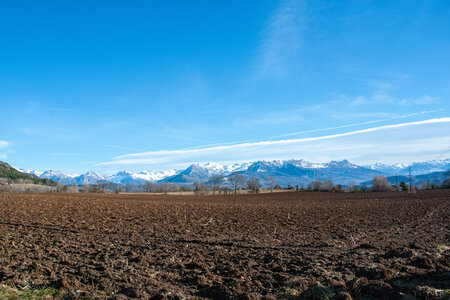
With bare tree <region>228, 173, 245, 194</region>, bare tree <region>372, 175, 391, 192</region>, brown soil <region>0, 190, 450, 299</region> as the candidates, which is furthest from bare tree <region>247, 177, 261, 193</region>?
brown soil <region>0, 190, 450, 299</region>

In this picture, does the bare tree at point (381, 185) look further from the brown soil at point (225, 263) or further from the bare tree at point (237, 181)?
the brown soil at point (225, 263)

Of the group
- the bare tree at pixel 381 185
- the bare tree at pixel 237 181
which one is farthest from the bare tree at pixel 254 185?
the bare tree at pixel 381 185

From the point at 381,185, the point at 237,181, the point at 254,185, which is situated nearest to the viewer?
the point at 381,185

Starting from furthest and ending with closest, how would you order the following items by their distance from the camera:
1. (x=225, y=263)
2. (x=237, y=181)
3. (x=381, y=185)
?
(x=237, y=181) → (x=381, y=185) → (x=225, y=263)

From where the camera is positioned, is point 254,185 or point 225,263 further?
point 254,185

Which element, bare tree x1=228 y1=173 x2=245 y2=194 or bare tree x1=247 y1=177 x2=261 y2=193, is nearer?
bare tree x1=247 y1=177 x2=261 y2=193

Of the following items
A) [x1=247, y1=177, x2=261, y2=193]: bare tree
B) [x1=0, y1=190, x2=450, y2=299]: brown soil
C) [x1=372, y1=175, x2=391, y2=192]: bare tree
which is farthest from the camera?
[x1=247, y1=177, x2=261, y2=193]: bare tree

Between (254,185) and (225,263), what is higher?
(254,185)

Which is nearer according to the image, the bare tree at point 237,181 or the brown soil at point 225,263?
the brown soil at point 225,263

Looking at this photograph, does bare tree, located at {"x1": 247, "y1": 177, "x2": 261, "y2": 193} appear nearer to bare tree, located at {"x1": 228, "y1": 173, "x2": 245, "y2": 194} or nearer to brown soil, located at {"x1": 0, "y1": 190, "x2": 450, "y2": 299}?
bare tree, located at {"x1": 228, "y1": 173, "x2": 245, "y2": 194}

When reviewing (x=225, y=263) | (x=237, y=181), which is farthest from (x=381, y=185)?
(x=225, y=263)

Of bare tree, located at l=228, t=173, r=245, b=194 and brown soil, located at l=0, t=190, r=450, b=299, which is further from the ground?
bare tree, located at l=228, t=173, r=245, b=194

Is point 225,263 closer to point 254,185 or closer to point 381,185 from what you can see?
point 381,185

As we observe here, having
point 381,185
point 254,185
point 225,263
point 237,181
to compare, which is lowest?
point 225,263
